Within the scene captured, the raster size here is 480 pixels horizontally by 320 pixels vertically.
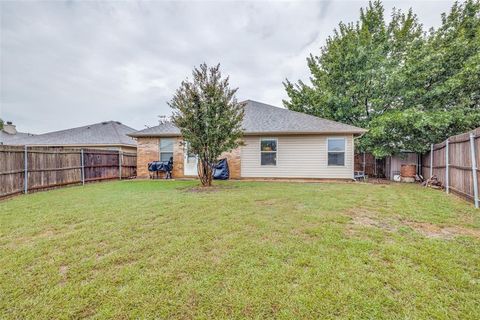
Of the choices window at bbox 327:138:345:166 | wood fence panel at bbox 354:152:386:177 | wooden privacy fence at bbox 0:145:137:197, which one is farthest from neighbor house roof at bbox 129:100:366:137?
wood fence panel at bbox 354:152:386:177

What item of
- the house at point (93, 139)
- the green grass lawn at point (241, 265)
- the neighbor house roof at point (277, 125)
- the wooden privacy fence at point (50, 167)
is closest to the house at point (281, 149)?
the neighbor house roof at point (277, 125)

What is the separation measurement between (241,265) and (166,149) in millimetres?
10620

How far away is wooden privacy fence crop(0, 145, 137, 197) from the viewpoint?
22.7ft

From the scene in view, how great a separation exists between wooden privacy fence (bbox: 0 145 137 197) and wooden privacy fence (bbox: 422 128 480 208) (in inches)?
476

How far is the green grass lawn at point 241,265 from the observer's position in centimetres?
181

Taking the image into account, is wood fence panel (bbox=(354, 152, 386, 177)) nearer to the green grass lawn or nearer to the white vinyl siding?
the white vinyl siding

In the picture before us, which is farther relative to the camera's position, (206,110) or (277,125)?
(277,125)

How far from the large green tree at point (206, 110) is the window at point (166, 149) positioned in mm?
4326

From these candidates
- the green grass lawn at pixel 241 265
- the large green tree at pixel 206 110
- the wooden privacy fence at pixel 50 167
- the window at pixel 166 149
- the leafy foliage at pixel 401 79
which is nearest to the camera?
the green grass lawn at pixel 241 265

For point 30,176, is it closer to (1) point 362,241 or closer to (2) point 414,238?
(1) point 362,241

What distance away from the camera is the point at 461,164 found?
633 centimetres

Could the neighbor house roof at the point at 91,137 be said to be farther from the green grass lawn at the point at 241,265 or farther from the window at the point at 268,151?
the green grass lawn at the point at 241,265

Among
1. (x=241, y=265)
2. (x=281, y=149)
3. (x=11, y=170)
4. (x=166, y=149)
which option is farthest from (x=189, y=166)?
(x=241, y=265)

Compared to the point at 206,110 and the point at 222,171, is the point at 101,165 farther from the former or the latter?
the point at 206,110
